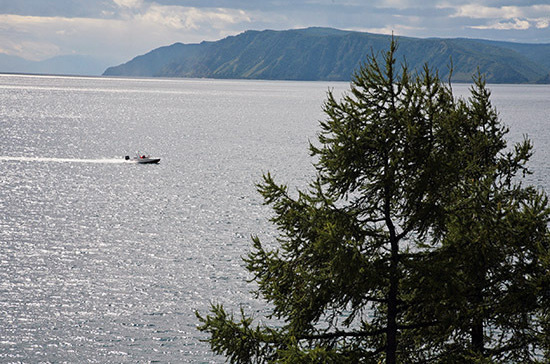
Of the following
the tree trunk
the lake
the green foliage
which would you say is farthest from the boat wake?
the tree trunk

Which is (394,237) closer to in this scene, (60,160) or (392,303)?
(392,303)

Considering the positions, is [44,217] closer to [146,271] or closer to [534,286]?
[146,271]

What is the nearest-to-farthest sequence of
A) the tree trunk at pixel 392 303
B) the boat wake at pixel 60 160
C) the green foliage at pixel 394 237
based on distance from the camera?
1. the green foliage at pixel 394 237
2. the tree trunk at pixel 392 303
3. the boat wake at pixel 60 160

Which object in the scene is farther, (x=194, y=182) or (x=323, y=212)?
(x=194, y=182)

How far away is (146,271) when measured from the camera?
4522 cm

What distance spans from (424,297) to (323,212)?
10.7ft

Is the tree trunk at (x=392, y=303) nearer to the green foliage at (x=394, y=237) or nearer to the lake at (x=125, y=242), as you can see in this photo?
the green foliage at (x=394, y=237)

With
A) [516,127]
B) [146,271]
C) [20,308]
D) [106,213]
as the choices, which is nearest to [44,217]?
[106,213]

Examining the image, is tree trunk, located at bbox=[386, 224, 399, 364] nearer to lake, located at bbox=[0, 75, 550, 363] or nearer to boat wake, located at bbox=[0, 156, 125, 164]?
lake, located at bbox=[0, 75, 550, 363]

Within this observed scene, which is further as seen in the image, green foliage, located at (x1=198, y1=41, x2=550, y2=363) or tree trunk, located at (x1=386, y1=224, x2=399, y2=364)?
tree trunk, located at (x1=386, y1=224, x2=399, y2=364)

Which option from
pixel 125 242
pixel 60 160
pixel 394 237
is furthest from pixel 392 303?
pixel 60 160

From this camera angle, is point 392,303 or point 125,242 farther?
point 125,242

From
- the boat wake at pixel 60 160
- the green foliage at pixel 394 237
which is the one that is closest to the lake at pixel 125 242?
the boat wake at pixel 60 160

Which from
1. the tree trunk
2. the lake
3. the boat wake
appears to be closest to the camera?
the tree trunk
